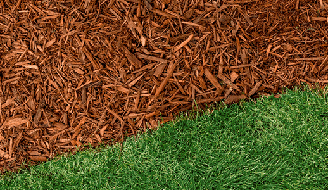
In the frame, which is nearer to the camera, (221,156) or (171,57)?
(221,156)

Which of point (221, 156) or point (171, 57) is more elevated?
point (171, 57)

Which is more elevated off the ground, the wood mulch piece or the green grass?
the wood mulch piece

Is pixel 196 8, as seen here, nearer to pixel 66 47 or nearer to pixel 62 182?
pixel 66 47

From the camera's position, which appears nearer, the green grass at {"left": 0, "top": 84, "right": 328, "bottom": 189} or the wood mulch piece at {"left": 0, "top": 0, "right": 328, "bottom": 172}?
the green grass at {"left": 0, "top": 84, "right": 328, "bottom": 189}
